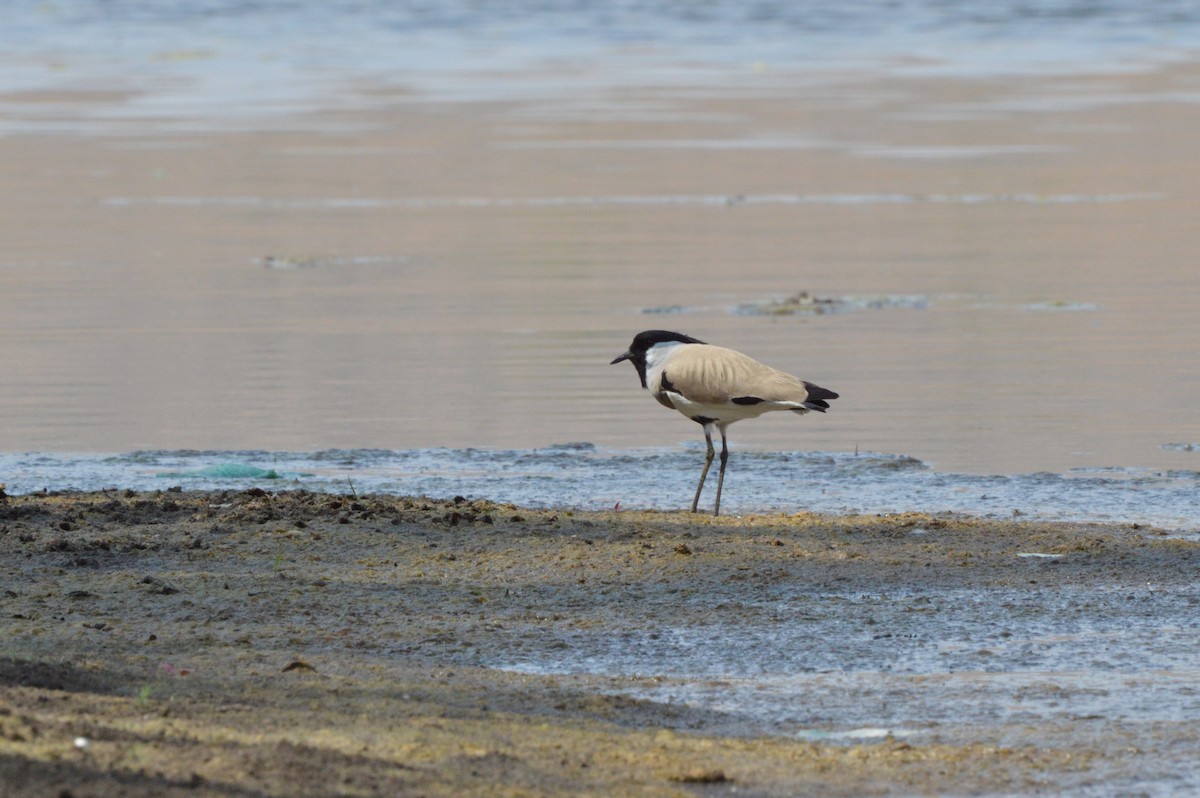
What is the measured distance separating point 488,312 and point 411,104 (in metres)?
18.1

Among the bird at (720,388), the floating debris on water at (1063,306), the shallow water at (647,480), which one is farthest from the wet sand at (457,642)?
the floating debris on water at (1063,306)

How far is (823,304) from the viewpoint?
1636 cm

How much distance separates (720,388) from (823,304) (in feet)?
21.9

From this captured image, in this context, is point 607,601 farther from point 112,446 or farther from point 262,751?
point 112,446

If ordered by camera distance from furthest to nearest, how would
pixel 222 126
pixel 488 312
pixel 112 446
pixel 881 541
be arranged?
1. pixel 222 126
2. pixel 488 312
3. pixel 112 446
4. pixel 881 541

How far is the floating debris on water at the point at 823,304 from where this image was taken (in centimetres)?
1605

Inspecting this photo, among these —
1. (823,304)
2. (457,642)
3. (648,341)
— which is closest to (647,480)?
(648,341)

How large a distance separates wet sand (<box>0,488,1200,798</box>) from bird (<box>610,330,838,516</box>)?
21.3 inches

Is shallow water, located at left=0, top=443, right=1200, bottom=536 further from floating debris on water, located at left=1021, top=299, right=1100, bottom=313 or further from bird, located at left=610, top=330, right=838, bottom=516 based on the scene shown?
floating debris on water, located at left=1021, top=299, right=1100, bottom=313

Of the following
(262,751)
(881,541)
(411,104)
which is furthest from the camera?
(411,104)

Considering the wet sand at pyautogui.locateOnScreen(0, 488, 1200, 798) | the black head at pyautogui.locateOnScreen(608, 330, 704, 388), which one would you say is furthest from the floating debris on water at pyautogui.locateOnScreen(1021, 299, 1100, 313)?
the wet sand at pyautogui.locateOnScreen(0, 488, 1200, 798)

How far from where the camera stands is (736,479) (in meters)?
11.1

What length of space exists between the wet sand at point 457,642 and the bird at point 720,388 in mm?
542

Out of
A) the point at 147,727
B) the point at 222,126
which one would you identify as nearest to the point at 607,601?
the point at 147,727
